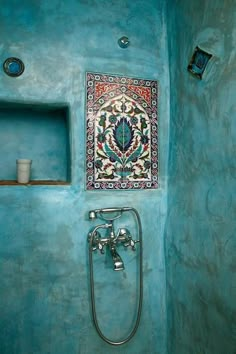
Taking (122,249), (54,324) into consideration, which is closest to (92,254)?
(122,249)

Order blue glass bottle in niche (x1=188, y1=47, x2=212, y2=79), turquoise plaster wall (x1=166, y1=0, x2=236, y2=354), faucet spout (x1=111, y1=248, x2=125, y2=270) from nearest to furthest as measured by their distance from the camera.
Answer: turquoise plaster wall (x1=166, y1=0, x2=236, y2=354) → blue glass bottle in niche (x1=188, y1=47, x2=212, y2=79) → faucet spout (x1=111, y1=248, x2=125, y2=270)

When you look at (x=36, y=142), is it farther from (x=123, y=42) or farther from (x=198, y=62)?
(x=198, y=62)

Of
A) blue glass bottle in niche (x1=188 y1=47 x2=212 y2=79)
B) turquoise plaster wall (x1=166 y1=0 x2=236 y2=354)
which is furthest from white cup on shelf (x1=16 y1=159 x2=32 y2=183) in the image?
blue glass bottle in niche (x1=188 y1=47 x2=212 y2=79)

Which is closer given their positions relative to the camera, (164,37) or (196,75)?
Answer: (196,75)

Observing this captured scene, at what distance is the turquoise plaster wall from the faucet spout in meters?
0.29

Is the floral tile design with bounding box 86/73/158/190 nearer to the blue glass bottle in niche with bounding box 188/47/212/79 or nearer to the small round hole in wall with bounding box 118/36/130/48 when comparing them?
the small round hole in wall with bounding box 118/36/130/48

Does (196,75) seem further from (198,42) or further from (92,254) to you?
(92,254)

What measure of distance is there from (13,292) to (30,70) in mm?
1057

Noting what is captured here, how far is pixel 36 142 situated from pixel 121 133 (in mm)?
492

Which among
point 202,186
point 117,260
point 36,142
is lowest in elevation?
point 117,260

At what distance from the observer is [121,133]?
1.51 m

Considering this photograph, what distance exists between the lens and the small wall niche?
1575mm

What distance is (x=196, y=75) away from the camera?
1302 mm

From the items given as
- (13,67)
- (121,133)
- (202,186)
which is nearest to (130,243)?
(202,186)
